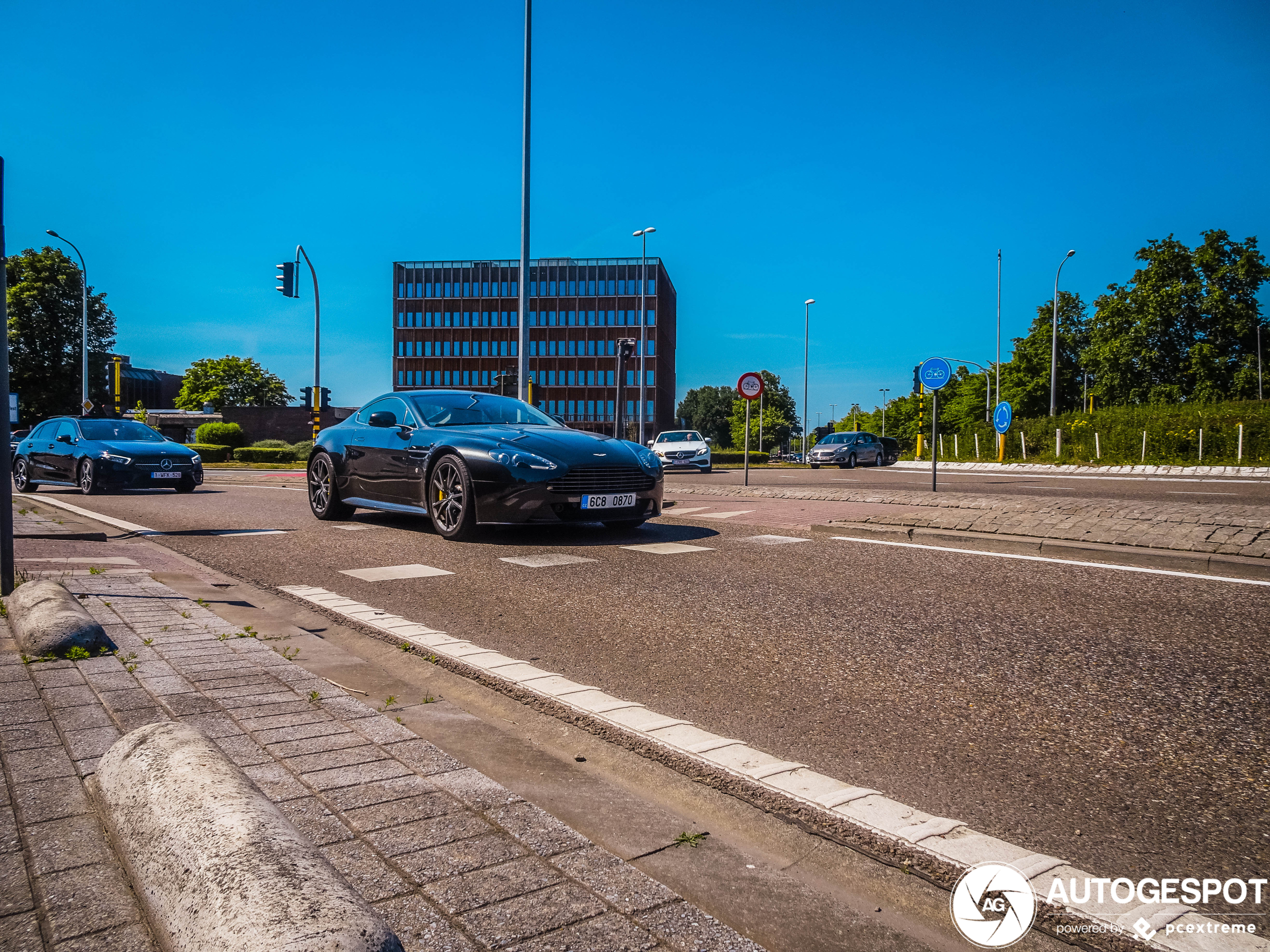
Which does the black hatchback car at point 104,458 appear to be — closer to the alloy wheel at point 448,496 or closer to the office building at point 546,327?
the alloy wheel at point 448,496

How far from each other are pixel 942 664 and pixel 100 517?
10.6m

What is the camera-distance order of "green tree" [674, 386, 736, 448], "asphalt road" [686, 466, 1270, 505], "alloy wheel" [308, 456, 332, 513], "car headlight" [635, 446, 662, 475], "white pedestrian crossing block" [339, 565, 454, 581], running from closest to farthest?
"white pedestrian crossing block" [339, 565, 454, 581] < "car headlight" [635, 446, 662, 475] < "alloy wheel" [308, 456, 332, 513] < "asphalt road" [686, 466, 1270, 505] < "green tree" [674, 386, 736, 448]

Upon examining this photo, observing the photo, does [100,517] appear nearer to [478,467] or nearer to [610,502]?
[478,467]

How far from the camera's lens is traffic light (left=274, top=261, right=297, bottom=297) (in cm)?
2989

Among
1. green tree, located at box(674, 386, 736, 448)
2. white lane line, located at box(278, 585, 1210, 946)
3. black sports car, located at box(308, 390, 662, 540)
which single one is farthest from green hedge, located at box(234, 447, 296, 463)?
green tree, located at box(674, 386, 736, 448)

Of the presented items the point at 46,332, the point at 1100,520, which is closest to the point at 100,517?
the point at 1100,520

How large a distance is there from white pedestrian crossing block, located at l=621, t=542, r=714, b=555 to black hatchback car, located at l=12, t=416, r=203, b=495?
36.4 ft

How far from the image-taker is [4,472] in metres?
4.82

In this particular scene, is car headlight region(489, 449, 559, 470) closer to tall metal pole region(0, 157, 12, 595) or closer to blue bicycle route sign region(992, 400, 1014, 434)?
tall metal pole region(0, 157, 12, 595)

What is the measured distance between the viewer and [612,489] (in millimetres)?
8578

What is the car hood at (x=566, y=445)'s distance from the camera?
834cm

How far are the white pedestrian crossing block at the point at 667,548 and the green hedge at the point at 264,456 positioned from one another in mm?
39223

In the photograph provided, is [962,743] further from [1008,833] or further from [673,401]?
[673,401]

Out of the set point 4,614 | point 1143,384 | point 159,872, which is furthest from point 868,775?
point 1143,384
